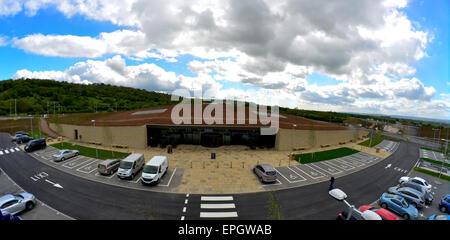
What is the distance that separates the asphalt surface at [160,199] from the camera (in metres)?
12.5

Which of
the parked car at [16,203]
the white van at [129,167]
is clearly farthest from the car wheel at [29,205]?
the white van at [129,167]

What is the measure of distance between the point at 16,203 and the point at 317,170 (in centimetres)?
3011

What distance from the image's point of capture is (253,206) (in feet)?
44.7

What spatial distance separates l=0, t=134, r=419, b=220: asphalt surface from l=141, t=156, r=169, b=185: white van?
1.32 metres

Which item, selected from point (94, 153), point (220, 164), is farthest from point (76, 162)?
point (220, 164)

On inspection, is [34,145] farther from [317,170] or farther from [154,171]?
[317,170]

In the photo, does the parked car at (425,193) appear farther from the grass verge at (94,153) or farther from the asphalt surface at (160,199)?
the grass verge at (94,153)

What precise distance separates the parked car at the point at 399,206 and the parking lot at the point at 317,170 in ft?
17.0

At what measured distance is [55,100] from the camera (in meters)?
78.0

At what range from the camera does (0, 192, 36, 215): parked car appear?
1128 cm

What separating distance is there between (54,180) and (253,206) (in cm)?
2116
